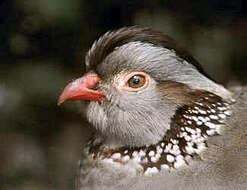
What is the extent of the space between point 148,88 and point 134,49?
22 cm

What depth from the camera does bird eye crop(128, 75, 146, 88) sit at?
10.7 ft

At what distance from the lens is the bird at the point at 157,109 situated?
10.6ft

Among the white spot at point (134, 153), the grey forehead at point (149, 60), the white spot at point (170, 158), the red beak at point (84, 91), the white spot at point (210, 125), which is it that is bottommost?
the white spot at point (134, 153)

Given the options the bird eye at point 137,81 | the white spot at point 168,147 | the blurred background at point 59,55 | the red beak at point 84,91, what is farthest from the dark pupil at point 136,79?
the blurred background at point 59,55

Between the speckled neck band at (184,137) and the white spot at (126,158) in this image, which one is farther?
the white spot at (126,158)

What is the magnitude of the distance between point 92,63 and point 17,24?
6.93 ft

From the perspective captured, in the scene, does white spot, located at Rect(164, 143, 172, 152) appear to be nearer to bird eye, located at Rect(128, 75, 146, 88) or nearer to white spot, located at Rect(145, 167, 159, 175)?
white spot, located at Rect(145, 167, 159, 175)

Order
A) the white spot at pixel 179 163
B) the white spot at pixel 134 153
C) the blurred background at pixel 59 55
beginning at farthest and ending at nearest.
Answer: the blurred background at pixel 59 55 → the white spot at pixel 134 153 → the white spot at pixel 179 163

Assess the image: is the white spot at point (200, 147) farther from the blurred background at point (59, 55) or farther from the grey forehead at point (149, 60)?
the blurred background at point (59, 55)

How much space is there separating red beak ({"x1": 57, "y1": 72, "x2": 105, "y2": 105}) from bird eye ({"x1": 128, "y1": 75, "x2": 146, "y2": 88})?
0.18 m

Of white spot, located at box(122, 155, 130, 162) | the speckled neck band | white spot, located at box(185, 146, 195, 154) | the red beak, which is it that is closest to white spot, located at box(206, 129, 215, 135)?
the speckled neck band

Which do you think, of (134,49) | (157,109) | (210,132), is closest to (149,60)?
(134,49)

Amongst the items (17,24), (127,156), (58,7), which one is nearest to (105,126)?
(127,156)

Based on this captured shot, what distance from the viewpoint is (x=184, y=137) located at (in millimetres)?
3275
